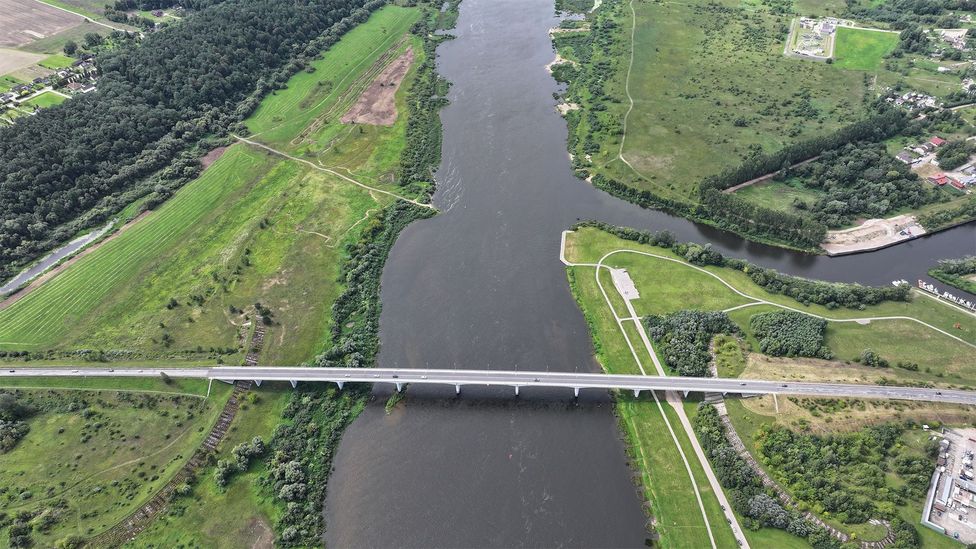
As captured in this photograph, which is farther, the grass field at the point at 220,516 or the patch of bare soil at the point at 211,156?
the patch of bare soil at the point at 211,156

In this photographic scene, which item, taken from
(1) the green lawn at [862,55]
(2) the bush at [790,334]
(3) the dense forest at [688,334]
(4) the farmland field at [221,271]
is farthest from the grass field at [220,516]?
(1) the green lawn at [862,55]

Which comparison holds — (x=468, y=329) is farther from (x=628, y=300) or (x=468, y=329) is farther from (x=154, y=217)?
(x=154, y=217)

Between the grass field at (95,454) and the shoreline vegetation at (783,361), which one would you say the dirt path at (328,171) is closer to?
the shoreline vegetation at (783,361)

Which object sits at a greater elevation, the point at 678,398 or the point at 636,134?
the point at 636,134

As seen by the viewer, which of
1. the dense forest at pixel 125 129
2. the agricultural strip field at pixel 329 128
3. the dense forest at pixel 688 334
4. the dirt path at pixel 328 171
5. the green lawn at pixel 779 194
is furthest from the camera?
the agricultural strip field at pixel 329 128

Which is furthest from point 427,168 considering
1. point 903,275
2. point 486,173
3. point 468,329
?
point 903,275
